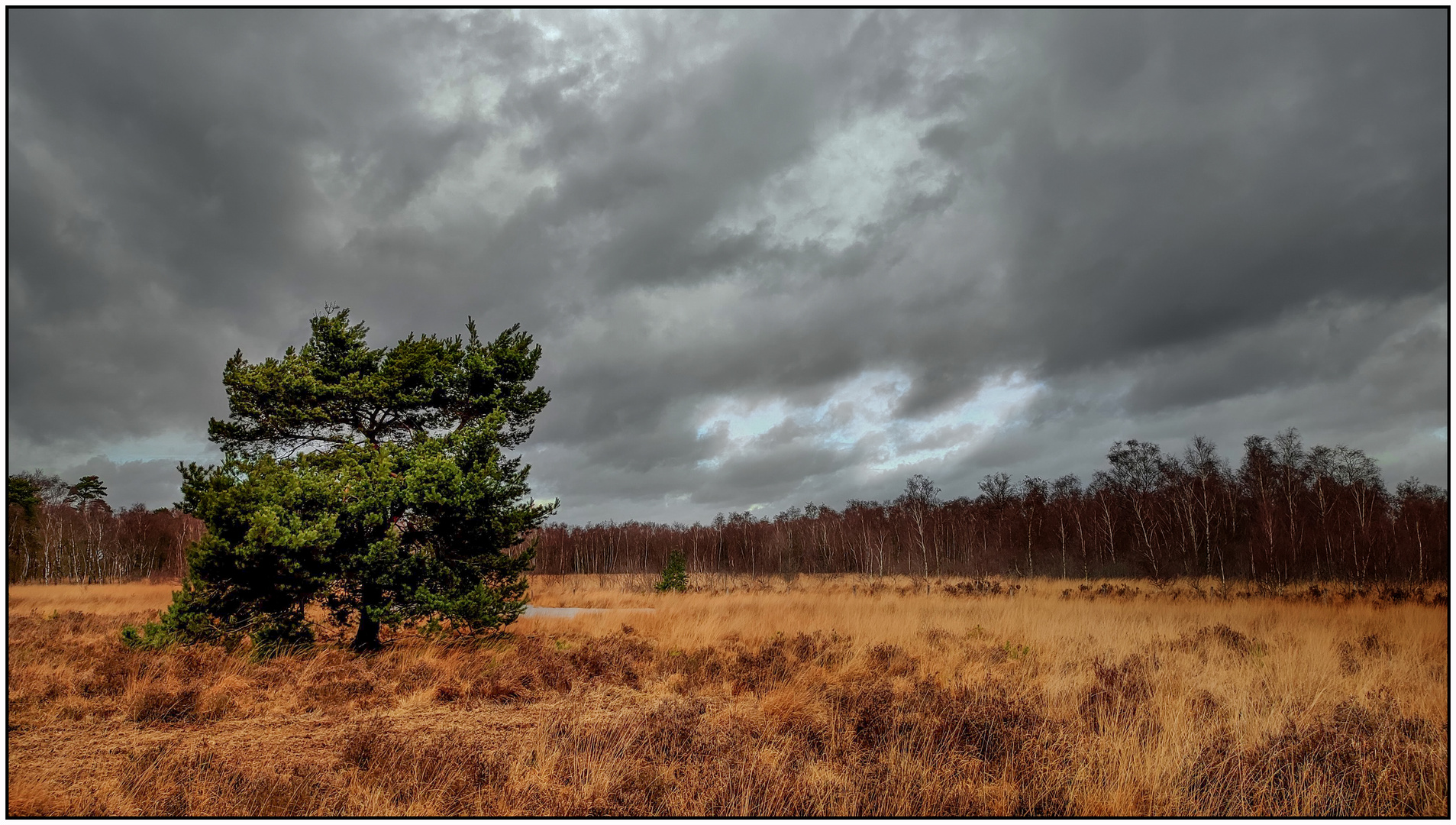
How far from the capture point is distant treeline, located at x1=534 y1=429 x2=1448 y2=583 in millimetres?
29422

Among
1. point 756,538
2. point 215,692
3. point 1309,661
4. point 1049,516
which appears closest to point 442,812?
point 215,692

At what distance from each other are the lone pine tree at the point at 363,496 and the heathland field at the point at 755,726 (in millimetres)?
876

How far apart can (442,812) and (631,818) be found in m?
1.41

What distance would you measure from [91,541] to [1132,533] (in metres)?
84.9

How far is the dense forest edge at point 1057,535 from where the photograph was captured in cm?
2995

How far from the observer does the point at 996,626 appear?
13.9 m

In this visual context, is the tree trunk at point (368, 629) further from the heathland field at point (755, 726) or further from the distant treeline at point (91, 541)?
the distant treeline at point (91, 541)

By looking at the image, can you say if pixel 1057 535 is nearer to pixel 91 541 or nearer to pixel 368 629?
pixel 368 629

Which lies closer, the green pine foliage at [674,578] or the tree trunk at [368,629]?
the tree trunk at [368,629]

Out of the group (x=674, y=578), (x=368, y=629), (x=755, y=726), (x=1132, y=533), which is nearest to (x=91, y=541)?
(x=674, y=578)

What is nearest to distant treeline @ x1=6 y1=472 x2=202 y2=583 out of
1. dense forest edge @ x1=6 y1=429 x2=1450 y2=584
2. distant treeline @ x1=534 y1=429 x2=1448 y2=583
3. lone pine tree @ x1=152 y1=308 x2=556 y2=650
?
dense forest edge @ x1=6 y1=429 x2=1450 y2=584

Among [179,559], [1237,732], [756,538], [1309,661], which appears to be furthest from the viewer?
[756,538]

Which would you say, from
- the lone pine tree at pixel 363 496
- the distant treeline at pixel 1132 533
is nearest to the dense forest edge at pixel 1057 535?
the distant treeline at pixel 1132 533

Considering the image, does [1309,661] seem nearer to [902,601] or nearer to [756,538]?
[902,601]
